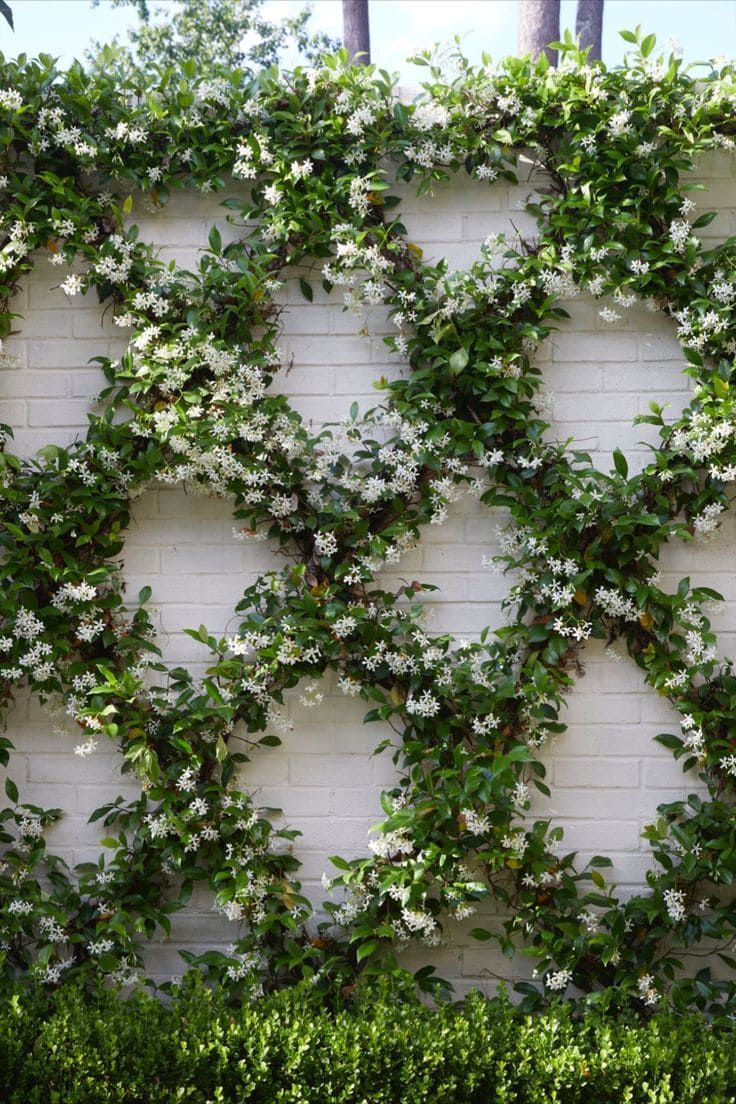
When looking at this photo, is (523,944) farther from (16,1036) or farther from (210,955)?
(16,1036)

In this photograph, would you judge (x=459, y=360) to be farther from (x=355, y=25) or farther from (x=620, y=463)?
(x=355, y=25)

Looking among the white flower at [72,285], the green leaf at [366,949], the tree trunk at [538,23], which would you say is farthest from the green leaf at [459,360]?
the tree trunk at [538,23]

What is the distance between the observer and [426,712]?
8.04 ft

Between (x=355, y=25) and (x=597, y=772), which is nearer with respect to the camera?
(x=597, y=772)

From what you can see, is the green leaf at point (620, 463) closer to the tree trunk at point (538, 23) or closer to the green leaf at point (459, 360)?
the green leaf at point (459, 360)

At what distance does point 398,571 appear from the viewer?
8.46 ft

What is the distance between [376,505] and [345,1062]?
1248mm

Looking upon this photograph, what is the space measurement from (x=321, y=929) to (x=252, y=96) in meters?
2.07

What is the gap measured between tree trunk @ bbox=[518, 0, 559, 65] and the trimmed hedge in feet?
16.3

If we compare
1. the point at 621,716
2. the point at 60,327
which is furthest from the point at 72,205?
the point at 621,716

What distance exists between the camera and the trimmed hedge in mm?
1969

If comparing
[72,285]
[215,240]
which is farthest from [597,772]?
[72,285]

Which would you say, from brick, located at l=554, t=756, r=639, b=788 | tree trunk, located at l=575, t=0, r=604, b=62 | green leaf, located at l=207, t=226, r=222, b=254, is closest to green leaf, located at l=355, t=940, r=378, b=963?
brick, located at l=554, t=756, r=639, b=788

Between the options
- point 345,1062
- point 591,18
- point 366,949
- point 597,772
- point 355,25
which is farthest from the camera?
point 355,25
